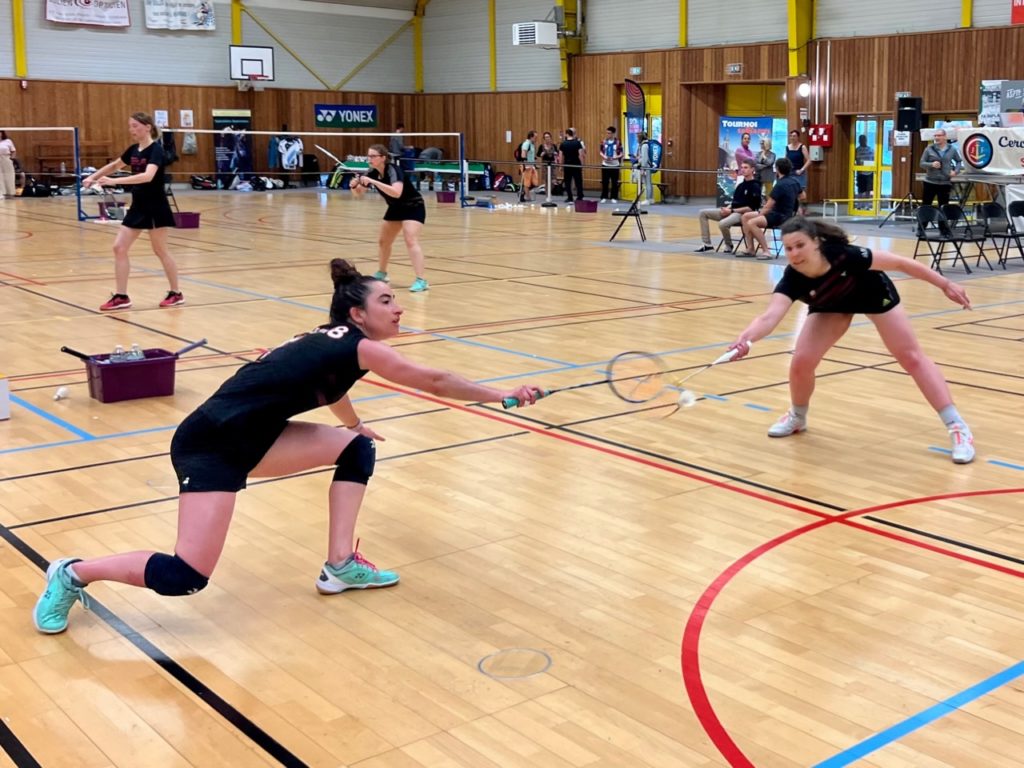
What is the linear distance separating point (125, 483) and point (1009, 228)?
14.3 meters

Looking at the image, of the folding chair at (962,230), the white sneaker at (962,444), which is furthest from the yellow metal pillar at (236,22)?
the white sneaker at (962,444)

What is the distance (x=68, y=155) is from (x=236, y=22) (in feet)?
21.3

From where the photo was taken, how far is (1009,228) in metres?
16.9

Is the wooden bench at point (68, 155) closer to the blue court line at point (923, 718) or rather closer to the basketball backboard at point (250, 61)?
the basketball backboard at point (250, 61)

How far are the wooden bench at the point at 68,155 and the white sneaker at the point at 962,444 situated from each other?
2847 centimetres

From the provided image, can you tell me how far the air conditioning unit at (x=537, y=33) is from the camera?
32000mm

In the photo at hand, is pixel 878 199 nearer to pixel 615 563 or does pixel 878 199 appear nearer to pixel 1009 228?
pixel 1009 228

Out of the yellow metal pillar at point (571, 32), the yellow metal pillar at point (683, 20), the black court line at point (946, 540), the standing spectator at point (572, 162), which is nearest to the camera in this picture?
the black court line at point (946, 540)

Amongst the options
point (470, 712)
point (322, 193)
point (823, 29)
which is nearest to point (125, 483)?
point (470, 712)

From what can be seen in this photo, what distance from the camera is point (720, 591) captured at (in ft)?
16.0

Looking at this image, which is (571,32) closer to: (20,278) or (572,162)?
(572,162)

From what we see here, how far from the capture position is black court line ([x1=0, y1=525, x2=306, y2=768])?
356 centimetres

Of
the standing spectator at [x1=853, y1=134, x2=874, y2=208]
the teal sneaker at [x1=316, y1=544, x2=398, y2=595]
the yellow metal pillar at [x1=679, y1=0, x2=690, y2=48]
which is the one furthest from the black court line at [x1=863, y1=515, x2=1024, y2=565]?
the yellow metal pillar at [x1=679, y1=0, x2=690, y2=48]

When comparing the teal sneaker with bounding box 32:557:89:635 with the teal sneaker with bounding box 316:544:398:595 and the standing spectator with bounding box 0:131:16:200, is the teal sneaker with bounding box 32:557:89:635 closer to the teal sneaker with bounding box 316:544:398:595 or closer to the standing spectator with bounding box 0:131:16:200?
the teal sneaker with bounding box 316:544:398:595
